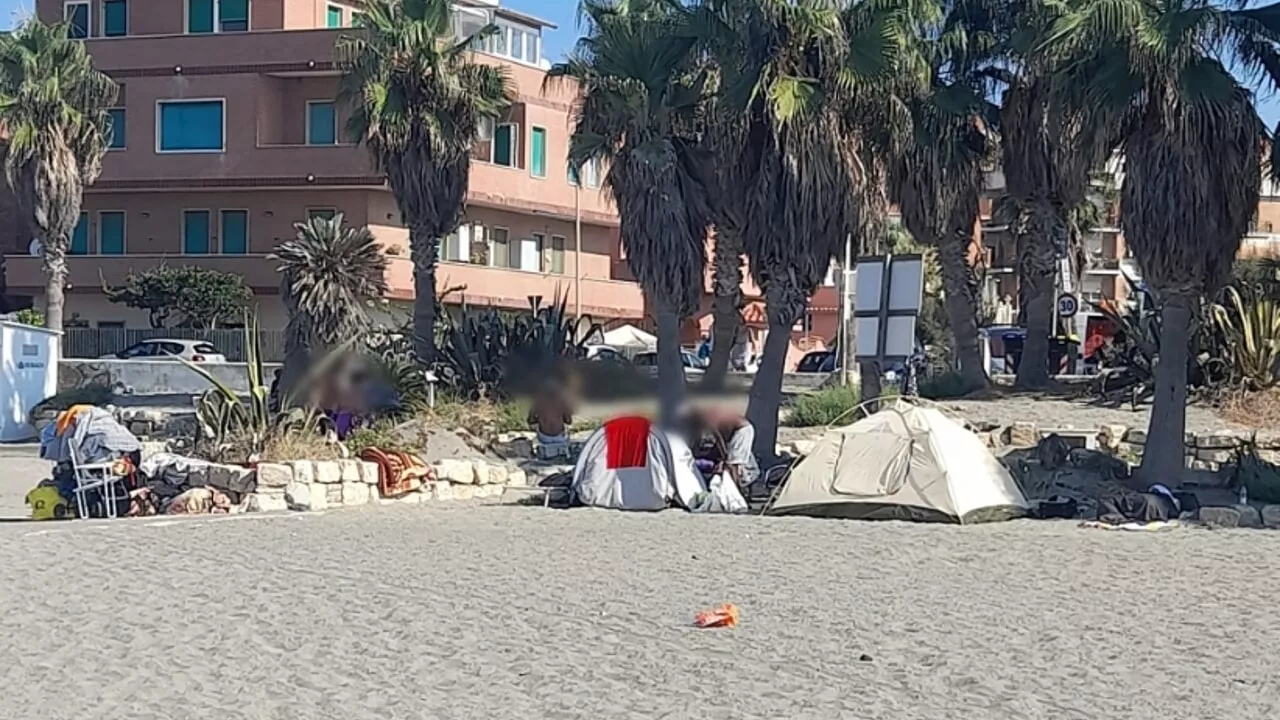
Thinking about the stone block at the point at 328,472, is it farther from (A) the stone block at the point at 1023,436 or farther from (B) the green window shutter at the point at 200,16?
(B) the green window shutter at the point at 200,16

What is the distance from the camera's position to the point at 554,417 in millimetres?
24797

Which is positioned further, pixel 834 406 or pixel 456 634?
pixel 834 406

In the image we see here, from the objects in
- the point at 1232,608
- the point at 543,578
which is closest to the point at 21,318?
the point at 543,578

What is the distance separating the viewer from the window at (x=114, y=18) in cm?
5266

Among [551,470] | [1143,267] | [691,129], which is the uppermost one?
[691,129]

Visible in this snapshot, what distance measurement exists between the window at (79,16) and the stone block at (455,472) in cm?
3707

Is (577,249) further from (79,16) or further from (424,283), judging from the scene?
(424,283)

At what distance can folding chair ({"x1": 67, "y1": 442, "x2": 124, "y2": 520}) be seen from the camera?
18.4 m

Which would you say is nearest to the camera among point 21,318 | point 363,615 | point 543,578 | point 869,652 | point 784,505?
point 869,652

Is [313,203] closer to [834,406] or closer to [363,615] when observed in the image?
[834,406]

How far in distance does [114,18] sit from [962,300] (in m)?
32.3

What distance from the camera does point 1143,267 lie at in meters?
19.3

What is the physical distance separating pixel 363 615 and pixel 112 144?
4387cm

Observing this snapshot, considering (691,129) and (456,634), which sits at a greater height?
(691,129)
